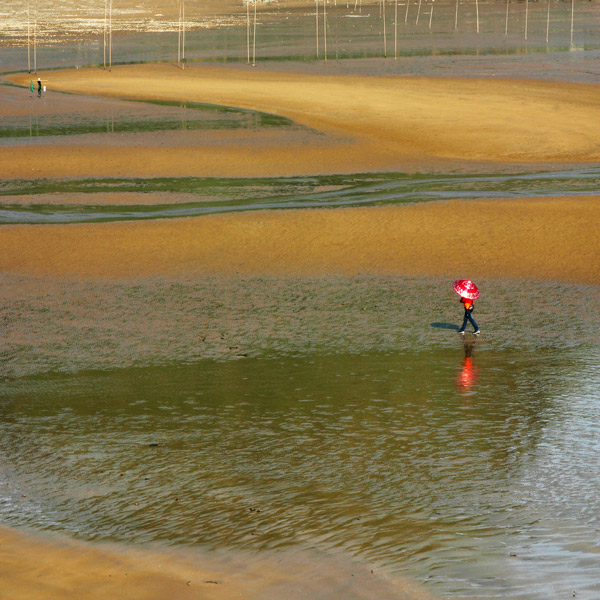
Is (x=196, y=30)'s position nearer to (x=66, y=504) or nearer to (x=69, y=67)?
(x=69, y=67)

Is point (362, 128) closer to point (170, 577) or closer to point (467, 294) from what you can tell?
point (467, 294)

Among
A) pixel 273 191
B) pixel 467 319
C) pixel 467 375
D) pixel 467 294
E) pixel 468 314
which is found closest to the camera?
pixel 467 375

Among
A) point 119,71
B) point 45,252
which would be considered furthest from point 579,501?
point 119,71

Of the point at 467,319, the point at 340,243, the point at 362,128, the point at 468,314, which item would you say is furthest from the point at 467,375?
the point at 362,128

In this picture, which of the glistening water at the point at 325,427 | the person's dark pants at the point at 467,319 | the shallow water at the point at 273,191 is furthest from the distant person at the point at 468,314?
the shallow water at the point at 273,191

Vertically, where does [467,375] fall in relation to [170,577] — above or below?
above

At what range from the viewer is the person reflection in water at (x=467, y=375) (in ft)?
36.6

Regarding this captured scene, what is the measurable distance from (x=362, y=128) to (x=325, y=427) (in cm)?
2171

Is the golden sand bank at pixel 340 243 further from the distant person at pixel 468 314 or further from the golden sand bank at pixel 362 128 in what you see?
the golden sand bank at pixel 362 128

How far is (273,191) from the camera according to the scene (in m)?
22.7

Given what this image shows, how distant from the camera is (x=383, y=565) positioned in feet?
23.6

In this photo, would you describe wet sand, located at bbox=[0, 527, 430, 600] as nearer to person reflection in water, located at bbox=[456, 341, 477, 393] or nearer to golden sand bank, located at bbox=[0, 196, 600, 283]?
person reflection in water, located at bbox=[456, 341, 477, 393]

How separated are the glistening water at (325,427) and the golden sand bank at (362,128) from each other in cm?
1081

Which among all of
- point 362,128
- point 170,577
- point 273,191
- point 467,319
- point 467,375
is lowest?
point 170,577
